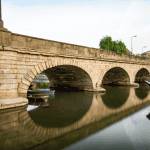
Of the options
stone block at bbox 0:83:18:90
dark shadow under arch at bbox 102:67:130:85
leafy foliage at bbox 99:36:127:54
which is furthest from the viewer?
leafy foliage at bbox 99:36:127:54

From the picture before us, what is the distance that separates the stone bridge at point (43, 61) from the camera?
7.13 metres

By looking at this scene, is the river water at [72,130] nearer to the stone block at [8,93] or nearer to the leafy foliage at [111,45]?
the stone block at [8,93]

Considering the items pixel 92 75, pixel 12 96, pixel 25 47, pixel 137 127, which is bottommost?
pixel 137 127

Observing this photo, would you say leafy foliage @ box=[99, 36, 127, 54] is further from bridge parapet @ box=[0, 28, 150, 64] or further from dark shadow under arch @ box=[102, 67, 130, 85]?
bridge parapet @ box=[0, 28, 150, 64]

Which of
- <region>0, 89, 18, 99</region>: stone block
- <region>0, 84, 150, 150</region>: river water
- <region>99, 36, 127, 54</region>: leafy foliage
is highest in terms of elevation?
<region>99, 36, 127, 54</region>: leafy foliage

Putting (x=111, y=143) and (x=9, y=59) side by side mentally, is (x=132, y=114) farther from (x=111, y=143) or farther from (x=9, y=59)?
(x=9, y=59)

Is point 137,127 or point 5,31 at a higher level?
point 5,31

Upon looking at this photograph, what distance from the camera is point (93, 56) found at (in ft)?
40.6

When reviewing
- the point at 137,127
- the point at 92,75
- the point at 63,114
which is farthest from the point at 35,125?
the point at 92,75

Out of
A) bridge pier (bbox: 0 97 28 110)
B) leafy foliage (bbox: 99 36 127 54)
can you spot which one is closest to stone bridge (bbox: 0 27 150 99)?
bridge pier (bbox: 0 97 28 110)

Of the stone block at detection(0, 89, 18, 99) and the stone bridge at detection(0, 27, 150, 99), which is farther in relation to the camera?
the stone bridge at detection(0, 27, 150, 99)

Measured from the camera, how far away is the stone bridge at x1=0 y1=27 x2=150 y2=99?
7.13 metres

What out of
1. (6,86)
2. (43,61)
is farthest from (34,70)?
(6,86)

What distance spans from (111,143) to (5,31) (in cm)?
717
